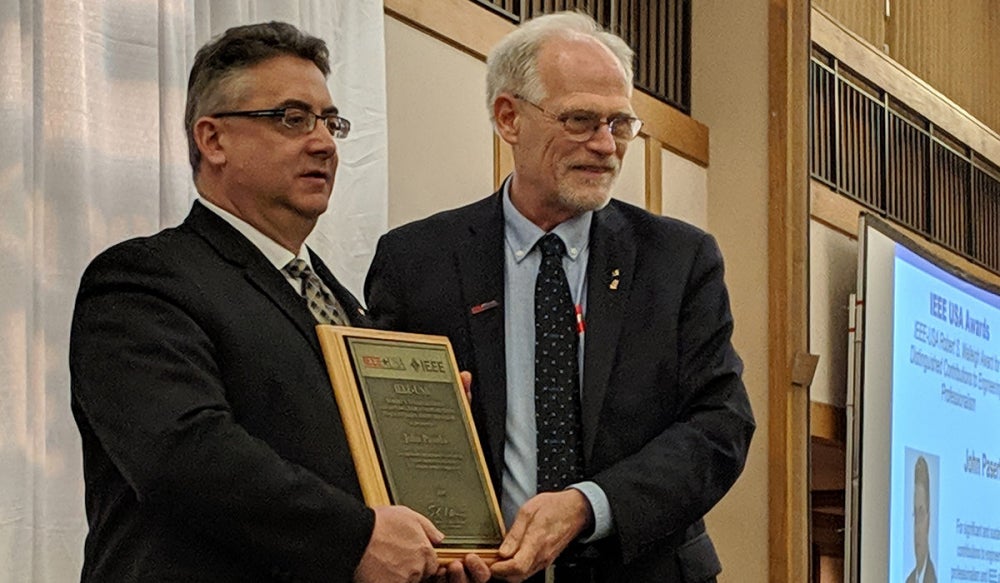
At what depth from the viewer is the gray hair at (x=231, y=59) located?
2.58 meters

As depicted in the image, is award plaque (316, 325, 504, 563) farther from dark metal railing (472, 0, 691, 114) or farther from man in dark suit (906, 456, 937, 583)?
man in dark suit (906, 456, 937, 583)

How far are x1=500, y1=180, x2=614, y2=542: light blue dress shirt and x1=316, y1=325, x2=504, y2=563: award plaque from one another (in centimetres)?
21

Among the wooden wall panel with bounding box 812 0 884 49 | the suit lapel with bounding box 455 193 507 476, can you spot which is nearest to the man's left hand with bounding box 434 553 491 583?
the suit lapel with bounding box 455 193 507 476

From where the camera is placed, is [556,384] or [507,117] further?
[507,117]

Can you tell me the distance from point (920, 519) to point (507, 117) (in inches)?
139

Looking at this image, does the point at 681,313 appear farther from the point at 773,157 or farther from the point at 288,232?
the point at 773,157

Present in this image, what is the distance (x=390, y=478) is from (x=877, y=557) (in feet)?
12.5

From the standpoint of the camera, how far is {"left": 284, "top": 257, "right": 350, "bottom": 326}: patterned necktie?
2.57 metres

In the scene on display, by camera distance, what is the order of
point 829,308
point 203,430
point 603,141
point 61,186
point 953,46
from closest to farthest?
point 203,430 < point 603,141 < point 61,186 < point 829,308 < point 953,46

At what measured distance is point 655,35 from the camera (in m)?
6.20

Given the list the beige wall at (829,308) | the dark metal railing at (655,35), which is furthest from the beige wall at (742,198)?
the beige wall at (829,308)

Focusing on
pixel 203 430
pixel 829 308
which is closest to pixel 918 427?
pixel 829 308

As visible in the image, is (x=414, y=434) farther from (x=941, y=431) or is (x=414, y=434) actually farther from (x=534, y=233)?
(x=941, y=431)

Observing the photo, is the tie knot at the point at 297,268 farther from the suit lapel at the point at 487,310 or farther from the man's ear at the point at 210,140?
the suit lapel at the point at 487,310
